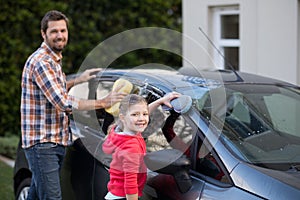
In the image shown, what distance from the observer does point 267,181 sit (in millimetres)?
3199

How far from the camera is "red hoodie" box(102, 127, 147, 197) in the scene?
3.46 m

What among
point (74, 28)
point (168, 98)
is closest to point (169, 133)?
point (168, 98)

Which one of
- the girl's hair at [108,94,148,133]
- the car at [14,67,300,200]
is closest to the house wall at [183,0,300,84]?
the car at [14,67,300,200]

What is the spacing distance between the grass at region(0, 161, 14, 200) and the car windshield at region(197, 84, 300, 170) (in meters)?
3.28

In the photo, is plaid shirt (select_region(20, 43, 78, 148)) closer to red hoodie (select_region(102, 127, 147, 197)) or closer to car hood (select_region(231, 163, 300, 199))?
red hoodie (select_region(102, 127, 147, 197))

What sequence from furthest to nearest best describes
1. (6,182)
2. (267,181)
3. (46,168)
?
1. (6,182)
2. (46,168)
3. (267,181)

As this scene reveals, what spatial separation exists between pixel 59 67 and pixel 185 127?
1.13 m

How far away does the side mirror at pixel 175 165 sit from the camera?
343cm

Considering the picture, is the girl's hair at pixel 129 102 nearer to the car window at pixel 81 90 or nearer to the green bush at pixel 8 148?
the car window at pixel 81 90

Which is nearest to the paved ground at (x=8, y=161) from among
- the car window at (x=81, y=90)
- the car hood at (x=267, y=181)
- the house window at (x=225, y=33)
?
the house window at (x=225, y=33)

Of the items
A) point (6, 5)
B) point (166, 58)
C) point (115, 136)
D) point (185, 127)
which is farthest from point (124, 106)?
point (166, 58)

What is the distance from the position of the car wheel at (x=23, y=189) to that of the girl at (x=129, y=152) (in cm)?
167

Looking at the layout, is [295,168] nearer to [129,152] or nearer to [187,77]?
[129,152]

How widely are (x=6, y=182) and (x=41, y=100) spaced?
124 inches
